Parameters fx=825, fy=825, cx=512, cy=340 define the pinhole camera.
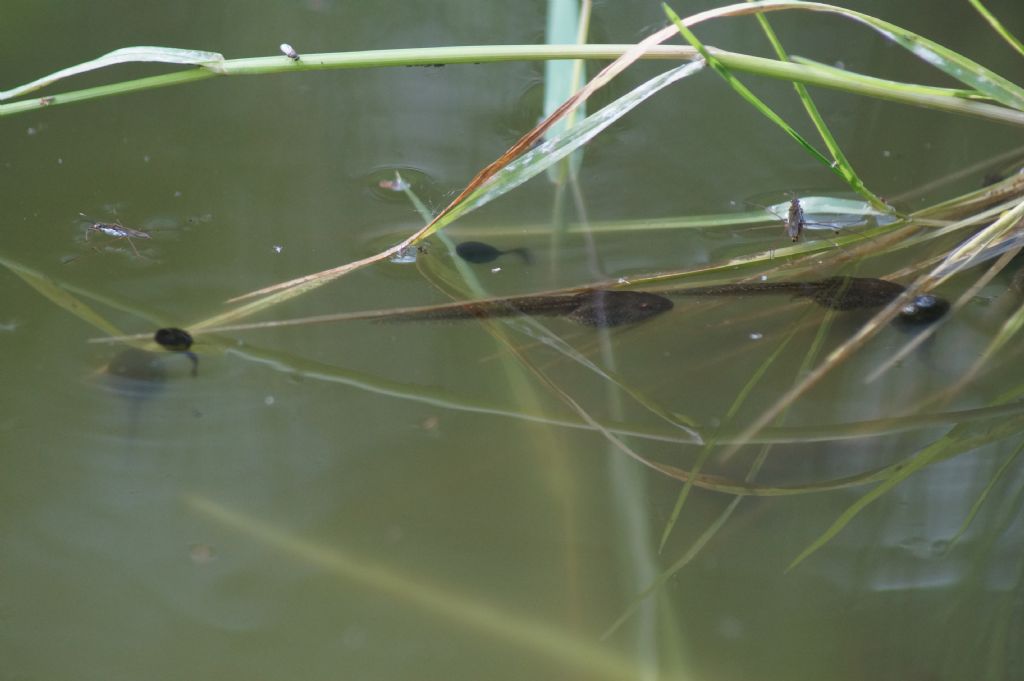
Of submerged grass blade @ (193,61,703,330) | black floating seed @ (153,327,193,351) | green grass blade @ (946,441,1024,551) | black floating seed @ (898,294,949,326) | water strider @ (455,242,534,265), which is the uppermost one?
submerged grass blade @ (193,61,703,330)

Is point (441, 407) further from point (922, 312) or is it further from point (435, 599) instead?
point (922, 312)

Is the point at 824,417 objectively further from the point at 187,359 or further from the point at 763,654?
the point at 187,359

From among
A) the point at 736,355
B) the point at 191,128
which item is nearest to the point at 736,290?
the point at 736,355

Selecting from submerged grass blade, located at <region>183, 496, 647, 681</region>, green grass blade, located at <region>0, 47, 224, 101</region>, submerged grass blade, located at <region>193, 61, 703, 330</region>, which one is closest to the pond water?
submerged grass blade, located at <region>183, 496, 647, 681</region>

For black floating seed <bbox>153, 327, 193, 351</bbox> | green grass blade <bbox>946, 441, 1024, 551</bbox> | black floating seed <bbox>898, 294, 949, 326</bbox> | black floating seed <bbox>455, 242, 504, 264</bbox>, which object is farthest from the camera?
black floating seed <bbox>455, 242, 504, 264</bbox>

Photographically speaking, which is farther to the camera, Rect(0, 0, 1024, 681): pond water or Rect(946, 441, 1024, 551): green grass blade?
Rect(946, 441, 1024, 551): green grass blade

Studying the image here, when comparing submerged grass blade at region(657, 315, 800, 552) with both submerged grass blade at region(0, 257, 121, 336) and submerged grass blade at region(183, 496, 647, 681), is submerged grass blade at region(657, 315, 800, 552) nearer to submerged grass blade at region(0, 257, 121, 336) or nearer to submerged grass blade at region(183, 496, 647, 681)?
submerged grass blade at region(183, 496, 647, 681)

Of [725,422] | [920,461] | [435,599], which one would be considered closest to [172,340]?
[435,599]
